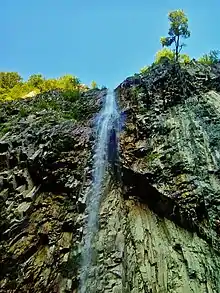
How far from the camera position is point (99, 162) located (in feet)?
41.5

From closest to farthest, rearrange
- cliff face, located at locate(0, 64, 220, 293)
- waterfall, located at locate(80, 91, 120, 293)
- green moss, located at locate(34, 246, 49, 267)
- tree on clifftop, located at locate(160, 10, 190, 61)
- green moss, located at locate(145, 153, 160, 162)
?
Result: cliff face, located at locate(0, 64, 220, 293)
waterfall, located at locate(80, 91, 120, 293)
green moss, located at locate(34, 246, 49, 267)
green moss, located at locate(145, 153, 160, 162)
tree on clifftop, located at locate(160, 10, 190, 61)

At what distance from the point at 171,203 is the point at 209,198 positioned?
1.13 meters

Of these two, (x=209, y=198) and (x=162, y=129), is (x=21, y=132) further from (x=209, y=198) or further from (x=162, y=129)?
(x=209, y=198)

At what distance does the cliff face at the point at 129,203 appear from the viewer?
29.7 ft

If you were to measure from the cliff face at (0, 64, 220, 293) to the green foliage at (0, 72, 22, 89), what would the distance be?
18.9 m

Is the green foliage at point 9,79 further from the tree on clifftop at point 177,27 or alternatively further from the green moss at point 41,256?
the green moss at point 41,256

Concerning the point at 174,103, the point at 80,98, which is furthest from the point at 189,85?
the point at 80,98

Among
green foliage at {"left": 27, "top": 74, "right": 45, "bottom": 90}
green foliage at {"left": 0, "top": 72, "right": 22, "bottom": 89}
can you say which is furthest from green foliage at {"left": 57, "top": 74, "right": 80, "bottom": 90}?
green foliage at {"left": 0, "top": 72, "right": 22, "bottom": 89}

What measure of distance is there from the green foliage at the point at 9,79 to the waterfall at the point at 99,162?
18141mm

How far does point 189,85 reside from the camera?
16.2 meters

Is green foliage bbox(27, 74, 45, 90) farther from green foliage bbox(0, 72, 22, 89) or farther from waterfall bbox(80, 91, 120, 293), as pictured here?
waterfall bbox(80, 91, 120, 293)

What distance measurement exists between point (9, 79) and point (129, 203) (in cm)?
2584

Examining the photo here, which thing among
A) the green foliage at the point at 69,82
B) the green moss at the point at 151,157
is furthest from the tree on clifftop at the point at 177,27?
the green moss at the point at 151,157

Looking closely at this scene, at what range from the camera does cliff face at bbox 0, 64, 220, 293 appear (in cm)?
906
